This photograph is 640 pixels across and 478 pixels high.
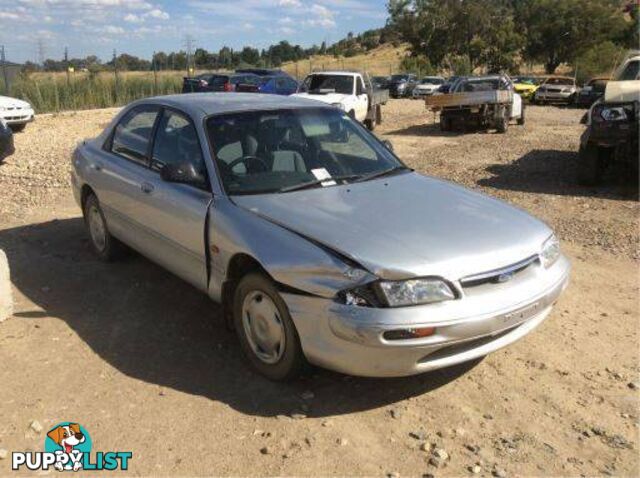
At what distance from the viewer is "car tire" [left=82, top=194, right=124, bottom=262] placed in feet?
18.5

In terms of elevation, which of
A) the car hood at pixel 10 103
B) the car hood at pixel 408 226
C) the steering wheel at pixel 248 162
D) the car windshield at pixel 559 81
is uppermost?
the car windshield at pixel 559 81

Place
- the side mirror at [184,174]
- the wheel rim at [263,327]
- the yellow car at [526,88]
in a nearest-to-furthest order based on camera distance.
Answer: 1. the wheel rim at [263,327]
2. the side mirror at [184,174]
3. the yellow car at [526,88]

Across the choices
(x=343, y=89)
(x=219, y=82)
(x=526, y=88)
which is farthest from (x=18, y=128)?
(x=526, y=88)

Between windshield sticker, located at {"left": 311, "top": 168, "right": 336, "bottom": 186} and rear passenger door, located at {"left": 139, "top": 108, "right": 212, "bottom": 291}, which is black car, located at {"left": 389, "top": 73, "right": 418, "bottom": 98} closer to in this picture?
rear passenger door, located at {"left": 139, "top": 108, "right": 212, "bottom": 291}

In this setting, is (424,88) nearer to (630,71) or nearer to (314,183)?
(630,71)

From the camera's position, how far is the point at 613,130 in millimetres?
8766

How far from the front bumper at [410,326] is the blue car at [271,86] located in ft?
60.3

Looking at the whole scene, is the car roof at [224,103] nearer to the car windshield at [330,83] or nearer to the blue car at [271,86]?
the car windshield at [330,83]

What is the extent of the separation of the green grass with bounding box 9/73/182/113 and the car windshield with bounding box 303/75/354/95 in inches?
438

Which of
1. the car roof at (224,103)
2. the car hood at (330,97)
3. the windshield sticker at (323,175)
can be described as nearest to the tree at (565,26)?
the car hood at (330,97)

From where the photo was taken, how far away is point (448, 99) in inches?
698

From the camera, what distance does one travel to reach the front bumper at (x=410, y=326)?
3025 mm

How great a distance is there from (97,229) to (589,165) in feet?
22.7

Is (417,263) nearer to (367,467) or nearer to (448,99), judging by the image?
(367,467)
